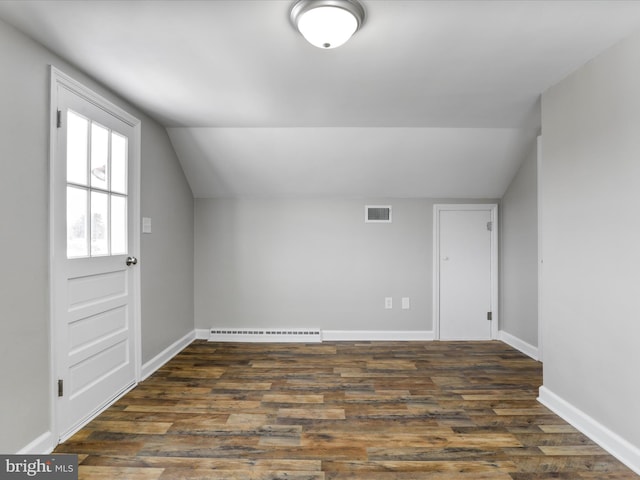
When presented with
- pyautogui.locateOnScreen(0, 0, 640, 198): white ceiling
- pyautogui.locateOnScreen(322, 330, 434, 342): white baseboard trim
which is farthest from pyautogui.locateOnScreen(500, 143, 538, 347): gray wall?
pyautogui.locateOnScreen(322, 330, 434, 342): white baseboard trim

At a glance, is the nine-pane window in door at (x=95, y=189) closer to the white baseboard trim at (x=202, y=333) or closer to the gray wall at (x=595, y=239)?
the white baseboard trim at (x=202, y=333)

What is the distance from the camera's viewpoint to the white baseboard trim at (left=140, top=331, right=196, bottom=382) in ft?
9.09

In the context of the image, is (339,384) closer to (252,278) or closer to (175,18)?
(252,278)

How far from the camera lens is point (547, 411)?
2.24 m

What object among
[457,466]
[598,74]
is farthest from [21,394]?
[598,74]

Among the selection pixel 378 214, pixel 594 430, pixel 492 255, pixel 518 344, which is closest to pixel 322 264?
pixel 378 214

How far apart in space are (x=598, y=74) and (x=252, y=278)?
3315mm

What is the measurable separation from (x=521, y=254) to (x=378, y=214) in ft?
4.92

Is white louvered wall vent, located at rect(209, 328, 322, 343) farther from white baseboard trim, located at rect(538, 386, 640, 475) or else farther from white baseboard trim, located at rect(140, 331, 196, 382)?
white baseboard trim, located at rect(538, 386, 640, 475)

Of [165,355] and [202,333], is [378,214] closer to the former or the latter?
[202,333]

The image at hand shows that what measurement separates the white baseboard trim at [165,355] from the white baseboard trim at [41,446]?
0.90 metres

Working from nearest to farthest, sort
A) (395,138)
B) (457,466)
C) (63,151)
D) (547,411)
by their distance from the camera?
(457,466), (63,151), (547,411), (395,138)

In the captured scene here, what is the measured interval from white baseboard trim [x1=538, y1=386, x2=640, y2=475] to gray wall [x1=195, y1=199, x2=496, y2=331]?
5.14ft

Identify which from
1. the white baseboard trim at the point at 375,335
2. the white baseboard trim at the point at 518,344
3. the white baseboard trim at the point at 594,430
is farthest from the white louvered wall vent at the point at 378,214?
the white baseboard trim at the point at 594,430
